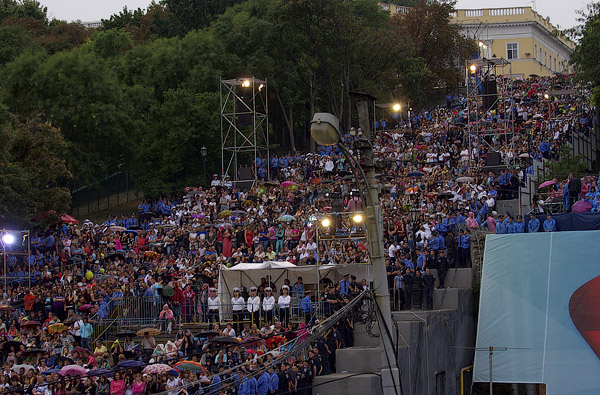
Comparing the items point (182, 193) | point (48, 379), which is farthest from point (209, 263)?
point (182, 193)

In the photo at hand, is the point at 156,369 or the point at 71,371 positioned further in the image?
the point at 71,371

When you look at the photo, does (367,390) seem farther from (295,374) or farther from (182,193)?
(182,193)

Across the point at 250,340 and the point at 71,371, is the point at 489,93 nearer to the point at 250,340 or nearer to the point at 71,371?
the point at 250,340

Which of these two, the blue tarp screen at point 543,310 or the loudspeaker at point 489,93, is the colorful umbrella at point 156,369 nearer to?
the blue tarp screen at point 543,310

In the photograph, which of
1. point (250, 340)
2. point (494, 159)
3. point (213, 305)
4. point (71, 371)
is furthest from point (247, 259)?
point (494, 159)

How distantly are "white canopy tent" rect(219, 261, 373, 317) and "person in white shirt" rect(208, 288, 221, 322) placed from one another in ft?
0.65

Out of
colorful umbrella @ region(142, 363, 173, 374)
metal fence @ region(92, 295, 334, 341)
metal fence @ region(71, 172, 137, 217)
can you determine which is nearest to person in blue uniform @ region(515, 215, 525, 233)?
metal fence @ region(92, 295, 334, 341)

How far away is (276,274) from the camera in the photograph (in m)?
33.7

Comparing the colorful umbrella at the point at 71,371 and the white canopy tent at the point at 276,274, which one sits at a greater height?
the white canopy tent at the point at 276,274

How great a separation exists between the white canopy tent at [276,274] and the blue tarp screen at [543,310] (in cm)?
411

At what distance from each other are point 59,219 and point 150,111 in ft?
48.4

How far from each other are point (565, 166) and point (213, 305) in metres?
19.2

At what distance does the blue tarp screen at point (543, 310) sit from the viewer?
2894 centimetres

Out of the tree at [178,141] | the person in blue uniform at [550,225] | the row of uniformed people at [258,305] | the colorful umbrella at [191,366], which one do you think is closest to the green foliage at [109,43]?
the tree at [178,141]
